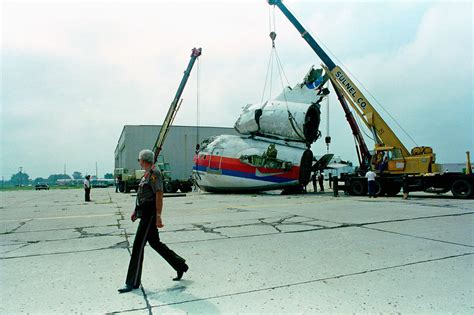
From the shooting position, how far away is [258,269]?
4.87 metres

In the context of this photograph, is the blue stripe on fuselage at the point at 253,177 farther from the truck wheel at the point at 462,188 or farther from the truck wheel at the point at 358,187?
the truck wheel at the point at 462,188

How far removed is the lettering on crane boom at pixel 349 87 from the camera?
1945cm

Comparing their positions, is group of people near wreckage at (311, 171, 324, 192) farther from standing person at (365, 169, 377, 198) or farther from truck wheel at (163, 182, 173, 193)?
truck wheel at (163, 182, 173, 193)

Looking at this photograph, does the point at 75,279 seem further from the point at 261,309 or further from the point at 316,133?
the point at 316,133

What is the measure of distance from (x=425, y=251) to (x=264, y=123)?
1762 centimetres

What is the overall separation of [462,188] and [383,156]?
3873mm

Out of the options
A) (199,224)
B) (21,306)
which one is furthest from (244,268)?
(199,224)

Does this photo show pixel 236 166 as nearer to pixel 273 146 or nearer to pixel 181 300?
pixel 273 146

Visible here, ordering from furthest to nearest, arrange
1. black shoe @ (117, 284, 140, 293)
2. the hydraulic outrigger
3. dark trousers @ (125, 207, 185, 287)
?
the hydraulic outrigger
dark trousers @ (125, 207, 185, 287)
black shoe @ (117, 284, 140, 293)

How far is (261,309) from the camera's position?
3529 millimetres

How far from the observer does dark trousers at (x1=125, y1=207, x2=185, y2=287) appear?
423 cm

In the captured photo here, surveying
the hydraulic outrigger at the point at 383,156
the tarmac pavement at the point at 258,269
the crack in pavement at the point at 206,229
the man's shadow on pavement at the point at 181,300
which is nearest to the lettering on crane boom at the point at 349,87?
the hydraulic outrigger at the point at 383,156

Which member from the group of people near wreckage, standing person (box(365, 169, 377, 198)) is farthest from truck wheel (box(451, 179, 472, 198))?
the group of people near wreckage

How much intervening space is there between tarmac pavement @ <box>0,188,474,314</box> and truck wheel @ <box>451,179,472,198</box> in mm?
7641
